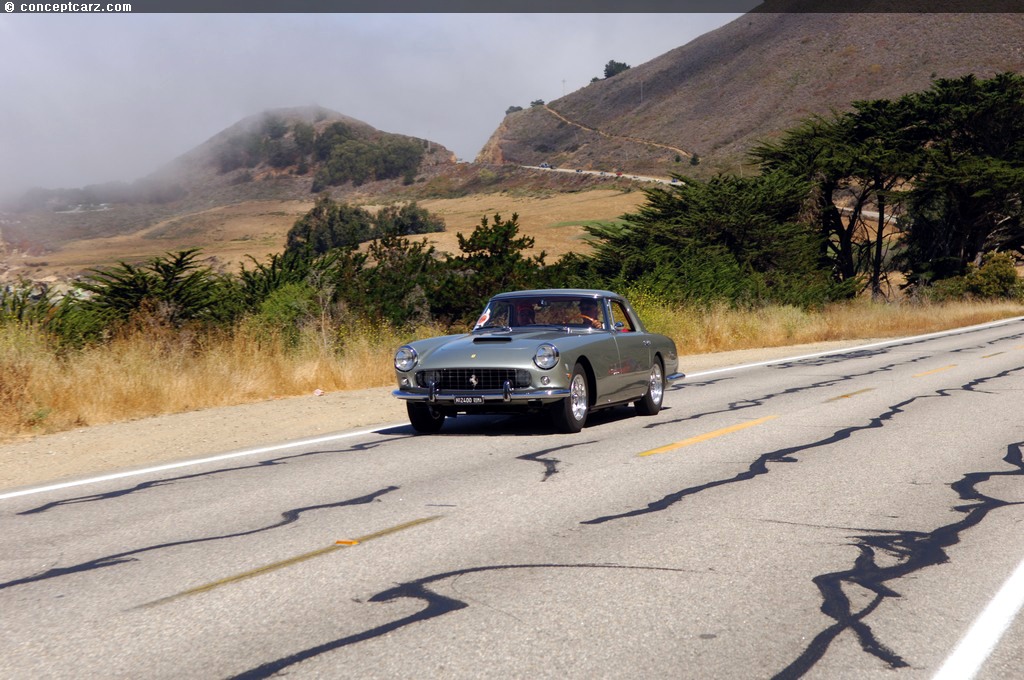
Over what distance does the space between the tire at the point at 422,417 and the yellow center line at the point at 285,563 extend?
453 cm

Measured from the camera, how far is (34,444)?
11.6 metres

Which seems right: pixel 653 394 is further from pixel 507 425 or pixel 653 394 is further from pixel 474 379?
pixel 474 379

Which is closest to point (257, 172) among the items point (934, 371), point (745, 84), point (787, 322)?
point (745, 84)

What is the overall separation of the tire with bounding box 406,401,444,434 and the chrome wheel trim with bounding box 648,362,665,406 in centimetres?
276

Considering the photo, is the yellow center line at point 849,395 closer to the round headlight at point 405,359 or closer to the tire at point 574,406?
the tire at point 574,406

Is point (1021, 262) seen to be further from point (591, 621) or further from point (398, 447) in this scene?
point (591, 621)

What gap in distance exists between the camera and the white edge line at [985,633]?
4484mm

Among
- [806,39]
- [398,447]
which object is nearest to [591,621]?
[398,447]

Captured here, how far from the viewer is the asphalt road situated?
184 inches

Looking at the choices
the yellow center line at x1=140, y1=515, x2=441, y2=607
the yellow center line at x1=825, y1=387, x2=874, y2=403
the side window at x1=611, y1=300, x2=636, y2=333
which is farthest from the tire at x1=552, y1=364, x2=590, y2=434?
the yellow center line at x1=825, y1=387, x2=874, y2=403

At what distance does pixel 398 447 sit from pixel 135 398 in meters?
4.53

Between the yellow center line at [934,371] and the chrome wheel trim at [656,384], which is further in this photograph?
the yellow center line at [934,371]

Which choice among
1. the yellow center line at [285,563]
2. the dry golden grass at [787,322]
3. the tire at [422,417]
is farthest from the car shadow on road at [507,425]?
the dry golden grass at [787,322]

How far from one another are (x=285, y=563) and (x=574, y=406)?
5.72m
